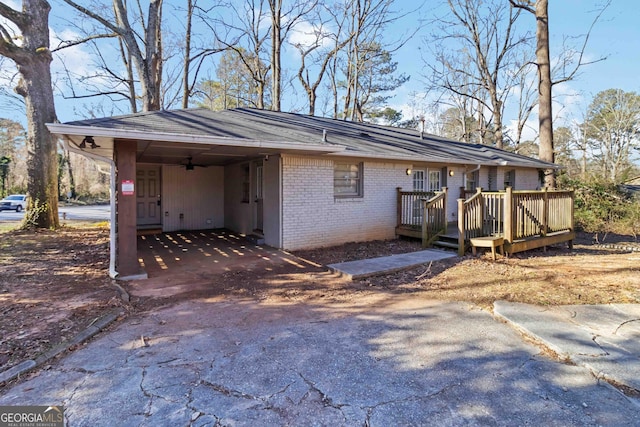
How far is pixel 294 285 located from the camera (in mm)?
5648

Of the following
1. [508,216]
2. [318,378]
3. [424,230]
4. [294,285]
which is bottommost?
[318,378]

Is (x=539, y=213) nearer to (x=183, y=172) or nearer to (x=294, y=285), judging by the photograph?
(x=294, y=285)

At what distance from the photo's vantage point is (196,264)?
6.96m

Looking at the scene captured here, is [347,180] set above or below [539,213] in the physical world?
above

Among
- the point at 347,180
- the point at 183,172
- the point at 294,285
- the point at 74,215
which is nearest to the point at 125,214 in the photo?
the point at 294,285

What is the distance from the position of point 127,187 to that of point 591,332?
6.63 metres

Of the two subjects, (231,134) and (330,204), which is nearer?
(231,134)

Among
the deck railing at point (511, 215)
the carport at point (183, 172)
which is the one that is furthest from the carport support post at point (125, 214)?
the deck railing at point (511, 215)

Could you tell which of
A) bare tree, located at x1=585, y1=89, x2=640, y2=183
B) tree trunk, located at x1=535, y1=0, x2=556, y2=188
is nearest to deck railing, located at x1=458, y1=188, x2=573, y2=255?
tree trunk, located at x1=535, y1=0, x2=556, y2=188

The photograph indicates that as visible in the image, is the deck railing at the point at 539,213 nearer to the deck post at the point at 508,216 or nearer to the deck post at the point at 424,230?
the deck post at the point at 508,216

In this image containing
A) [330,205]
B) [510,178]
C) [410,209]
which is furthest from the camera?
[510,178]

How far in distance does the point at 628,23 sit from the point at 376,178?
14.8 meters

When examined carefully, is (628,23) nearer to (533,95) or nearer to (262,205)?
(533,95)

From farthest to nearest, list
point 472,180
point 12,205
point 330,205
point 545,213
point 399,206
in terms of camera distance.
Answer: point 12,205 < point 472,180 < point 399,206 < point 330,205 < point 545,213
